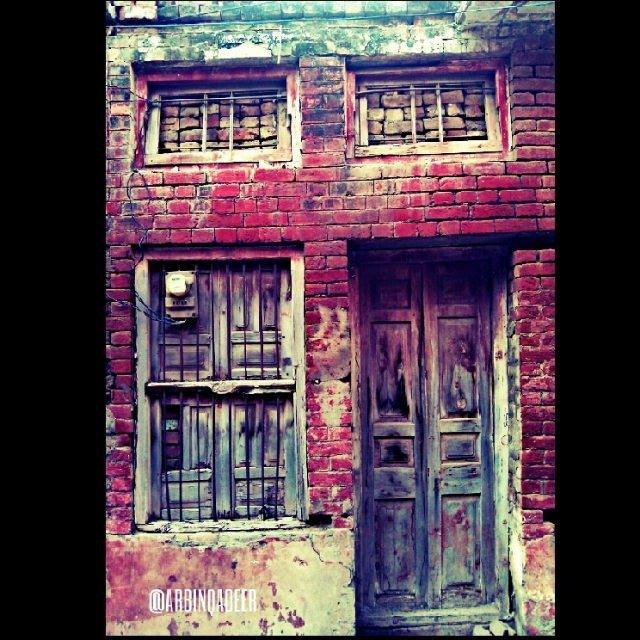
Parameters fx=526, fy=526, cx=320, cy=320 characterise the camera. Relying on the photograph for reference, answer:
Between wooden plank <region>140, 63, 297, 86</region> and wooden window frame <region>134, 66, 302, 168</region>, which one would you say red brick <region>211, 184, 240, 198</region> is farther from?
wooden plank <region>140, 63, 297, 86</region>

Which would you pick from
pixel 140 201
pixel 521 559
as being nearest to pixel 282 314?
pixel 140 201

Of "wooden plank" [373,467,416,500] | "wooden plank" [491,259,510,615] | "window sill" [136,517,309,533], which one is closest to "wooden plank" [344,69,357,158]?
"wooden plank" [491,259,510,615]

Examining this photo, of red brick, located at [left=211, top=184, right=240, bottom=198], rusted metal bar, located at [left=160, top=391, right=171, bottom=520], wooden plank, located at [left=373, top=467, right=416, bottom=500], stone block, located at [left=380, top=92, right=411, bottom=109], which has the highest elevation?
stone block, located at [left=380, top=92, right=411, bottom=109]

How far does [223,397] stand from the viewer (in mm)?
3297

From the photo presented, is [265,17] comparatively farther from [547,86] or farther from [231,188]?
[547,86]

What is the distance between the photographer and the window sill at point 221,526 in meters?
3.20

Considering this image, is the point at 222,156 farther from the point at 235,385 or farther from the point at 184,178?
the point at 235,385

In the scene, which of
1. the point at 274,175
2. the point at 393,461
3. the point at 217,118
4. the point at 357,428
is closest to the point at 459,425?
the point at 393,461

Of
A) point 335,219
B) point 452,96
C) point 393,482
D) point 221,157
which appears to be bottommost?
point 393,482

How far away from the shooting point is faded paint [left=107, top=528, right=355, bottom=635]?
3145 mm

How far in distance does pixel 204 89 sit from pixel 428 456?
9.19 feet

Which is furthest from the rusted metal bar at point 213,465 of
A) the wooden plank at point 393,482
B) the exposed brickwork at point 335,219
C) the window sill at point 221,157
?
the window sill at point 221,157

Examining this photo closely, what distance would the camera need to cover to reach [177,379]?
3305mm

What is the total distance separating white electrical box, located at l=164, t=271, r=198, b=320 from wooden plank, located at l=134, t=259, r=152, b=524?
0.14 meters
